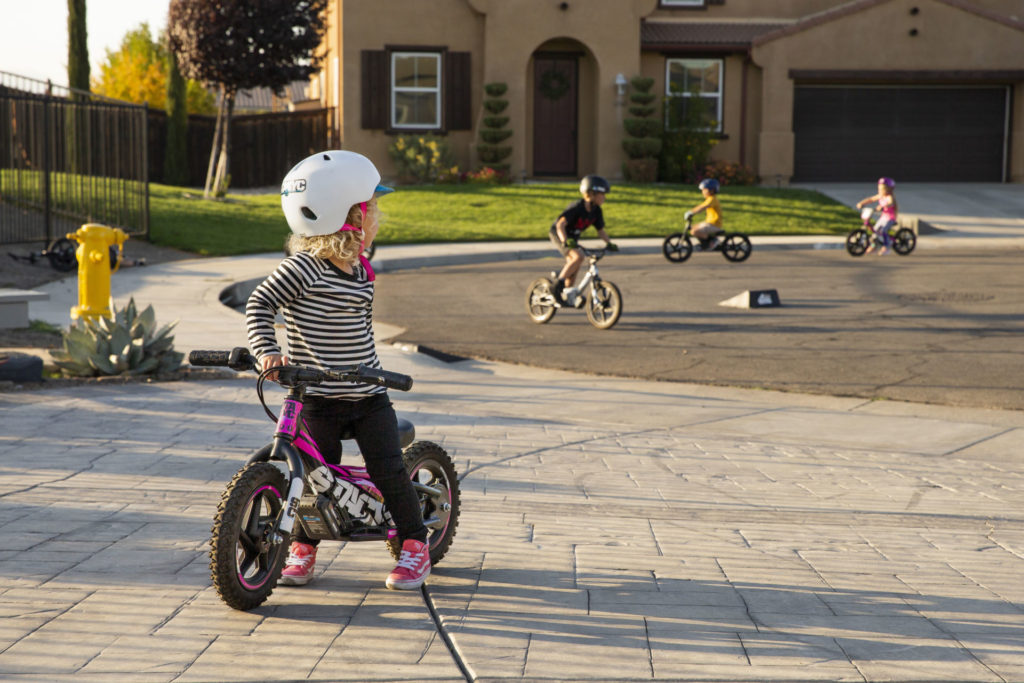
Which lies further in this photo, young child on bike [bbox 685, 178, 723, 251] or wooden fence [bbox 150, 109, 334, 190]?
wooden fence [bbox 150, 109, 334, 190]

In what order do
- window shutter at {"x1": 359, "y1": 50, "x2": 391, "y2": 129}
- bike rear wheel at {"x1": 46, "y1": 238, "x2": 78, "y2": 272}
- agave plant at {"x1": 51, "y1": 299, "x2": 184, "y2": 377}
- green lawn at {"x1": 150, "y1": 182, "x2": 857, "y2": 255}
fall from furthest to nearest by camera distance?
window shutter at {"x1": 359, "y1": 50, "x2": 391, "y2": 129} → green lawn at {"x1": 150, "y1": 182, "x2": 857, "y2": 255} → bike rear wheel at {"x1": 46, "y1": 238, "x2": 78, "y2": 272} → agave plant at {"x1": 51, "y1": 299, "x2": 184, "y2": 377}

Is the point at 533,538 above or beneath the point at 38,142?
beneath

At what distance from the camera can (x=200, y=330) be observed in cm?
1198

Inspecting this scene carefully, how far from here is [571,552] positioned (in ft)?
16.9

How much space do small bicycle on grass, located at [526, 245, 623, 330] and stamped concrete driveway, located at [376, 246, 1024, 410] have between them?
0.57ft

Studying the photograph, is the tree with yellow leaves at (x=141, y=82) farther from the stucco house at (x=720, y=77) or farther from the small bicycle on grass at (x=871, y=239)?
the small bicycle on grass at (x=871, y=239)

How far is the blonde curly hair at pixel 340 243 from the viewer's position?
4.34 m

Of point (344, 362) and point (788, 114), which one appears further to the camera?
point (788, 114)

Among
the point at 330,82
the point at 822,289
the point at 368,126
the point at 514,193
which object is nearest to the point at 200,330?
the point at 822,289

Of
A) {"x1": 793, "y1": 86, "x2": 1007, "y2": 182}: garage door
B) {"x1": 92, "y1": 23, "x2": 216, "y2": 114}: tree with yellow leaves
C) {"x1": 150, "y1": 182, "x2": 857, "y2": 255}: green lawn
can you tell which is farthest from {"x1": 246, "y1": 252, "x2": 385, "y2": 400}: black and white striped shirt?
{"x1": 92, "y1": 23, "x2": 216, "y2": 114}: tree with yellow leaves

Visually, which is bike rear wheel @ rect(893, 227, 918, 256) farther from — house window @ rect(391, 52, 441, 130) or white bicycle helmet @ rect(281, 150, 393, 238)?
white bicycle helmet @ rect(281, 150, 393, 238)

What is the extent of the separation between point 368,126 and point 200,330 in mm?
19326

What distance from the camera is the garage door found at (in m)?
32.2

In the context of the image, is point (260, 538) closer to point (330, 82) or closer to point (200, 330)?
point (200, 330)
